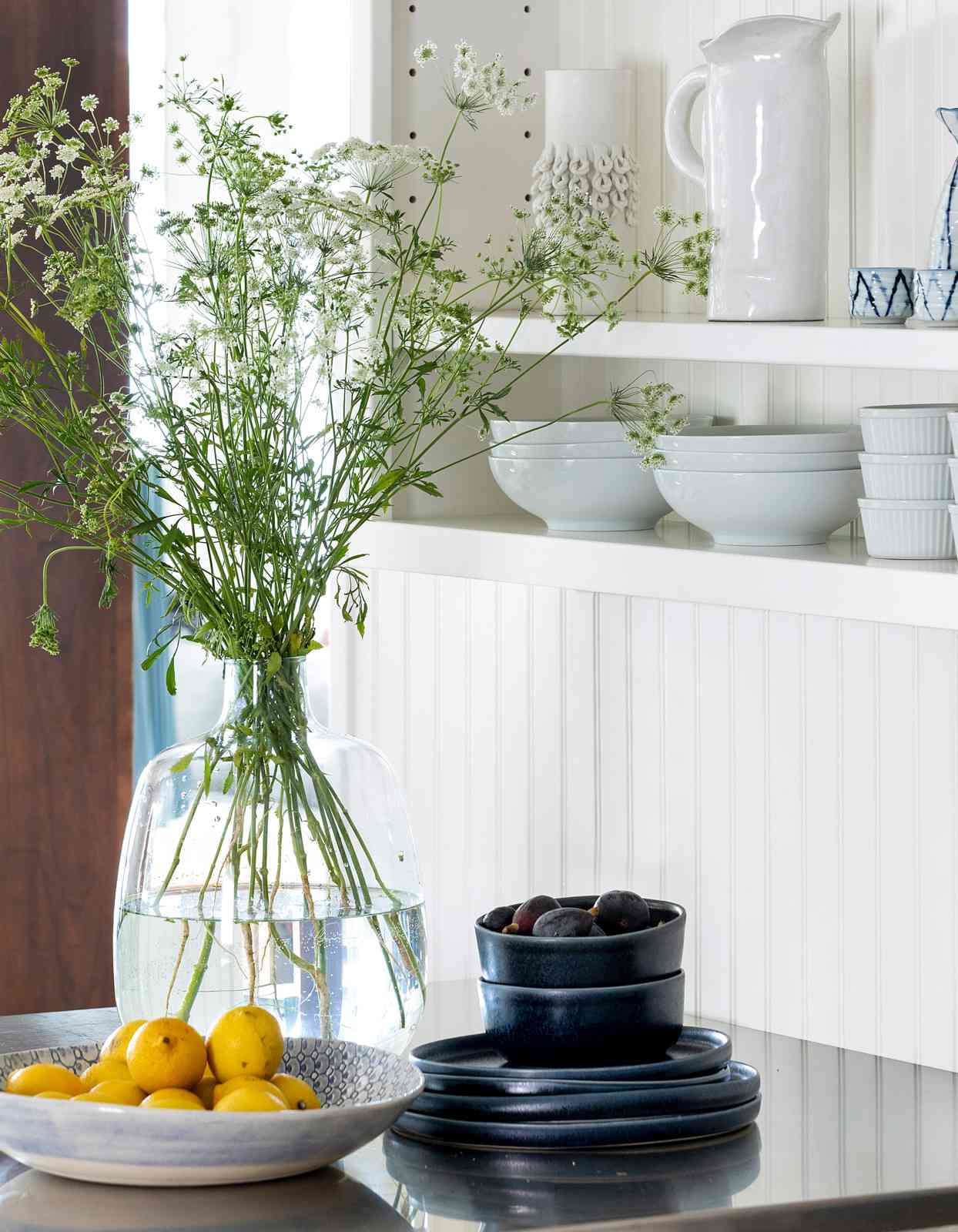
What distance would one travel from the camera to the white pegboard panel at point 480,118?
2.25m

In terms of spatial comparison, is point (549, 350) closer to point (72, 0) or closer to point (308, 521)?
point (308, 521)

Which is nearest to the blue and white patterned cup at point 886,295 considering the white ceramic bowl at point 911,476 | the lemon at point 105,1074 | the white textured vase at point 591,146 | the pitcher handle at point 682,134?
the white ceramic bowl at point 911,476

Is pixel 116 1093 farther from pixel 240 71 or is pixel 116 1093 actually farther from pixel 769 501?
pixel 240 71

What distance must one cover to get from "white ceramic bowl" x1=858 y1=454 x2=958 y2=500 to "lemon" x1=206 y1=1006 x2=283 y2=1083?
0.71 metres

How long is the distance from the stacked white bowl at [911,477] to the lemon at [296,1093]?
2.29 ft

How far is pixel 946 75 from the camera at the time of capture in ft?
6.46

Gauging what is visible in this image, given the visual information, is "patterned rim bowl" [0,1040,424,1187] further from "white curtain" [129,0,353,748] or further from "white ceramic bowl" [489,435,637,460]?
"white curtain" [129,0,353,748]

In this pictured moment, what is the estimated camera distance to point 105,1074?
1.58m

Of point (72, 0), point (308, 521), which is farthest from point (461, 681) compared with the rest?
point (72, 0)

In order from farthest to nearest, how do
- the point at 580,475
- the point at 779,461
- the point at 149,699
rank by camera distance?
1. the point at 149,699
2. the point at 580,475
3. the point at 779,461

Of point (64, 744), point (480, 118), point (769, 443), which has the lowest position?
point (64, 744)

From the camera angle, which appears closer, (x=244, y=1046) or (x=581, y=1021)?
(x=244, y=1046)

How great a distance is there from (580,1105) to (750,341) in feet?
2.26

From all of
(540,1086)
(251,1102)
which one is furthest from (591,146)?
(251,1102)
